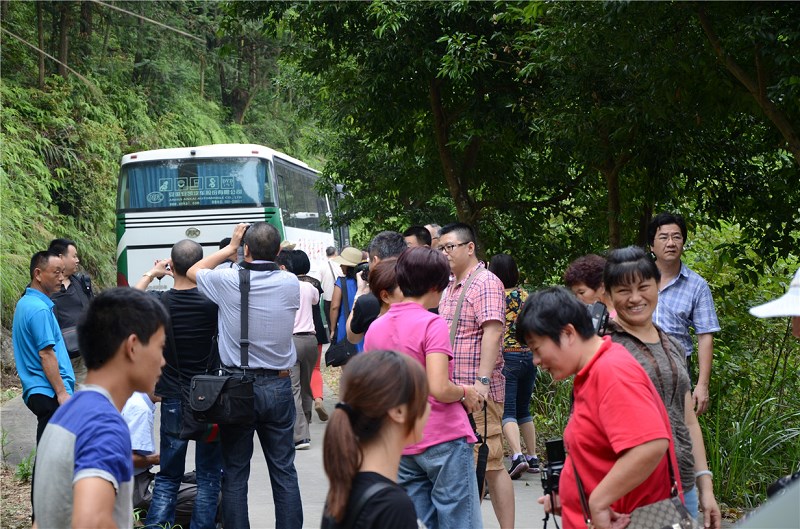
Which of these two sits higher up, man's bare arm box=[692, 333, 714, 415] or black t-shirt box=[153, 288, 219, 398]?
black t-shirt box=[153, 288, 219, 398]

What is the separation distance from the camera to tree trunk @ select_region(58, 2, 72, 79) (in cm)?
2233

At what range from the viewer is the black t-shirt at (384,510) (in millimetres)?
2531

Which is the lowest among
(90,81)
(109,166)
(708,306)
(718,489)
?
(718,489)

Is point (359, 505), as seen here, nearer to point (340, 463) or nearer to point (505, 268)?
point (340, 463)

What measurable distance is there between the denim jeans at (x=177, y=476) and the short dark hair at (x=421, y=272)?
80.8 inches

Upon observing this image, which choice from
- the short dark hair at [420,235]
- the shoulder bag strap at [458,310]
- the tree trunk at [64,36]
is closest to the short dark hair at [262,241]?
the shoulder bag strap at [458,310]

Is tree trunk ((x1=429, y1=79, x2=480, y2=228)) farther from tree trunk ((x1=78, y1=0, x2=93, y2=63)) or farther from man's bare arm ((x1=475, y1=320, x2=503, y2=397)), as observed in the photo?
tree trunk ((x1=78, y1=0, x2=93, y2=63))

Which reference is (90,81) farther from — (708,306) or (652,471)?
(652,471)

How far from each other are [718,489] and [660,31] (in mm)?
3512

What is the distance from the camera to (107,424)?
105 inches

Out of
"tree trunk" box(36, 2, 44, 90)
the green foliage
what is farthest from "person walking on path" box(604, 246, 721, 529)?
"tree trunk" box(36, 2, 44, 90)

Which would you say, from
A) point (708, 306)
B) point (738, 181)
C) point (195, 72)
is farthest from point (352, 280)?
point (195, 72)

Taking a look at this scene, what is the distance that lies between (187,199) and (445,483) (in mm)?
13865

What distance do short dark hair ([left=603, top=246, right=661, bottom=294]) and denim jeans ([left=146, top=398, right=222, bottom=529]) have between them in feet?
9.76
